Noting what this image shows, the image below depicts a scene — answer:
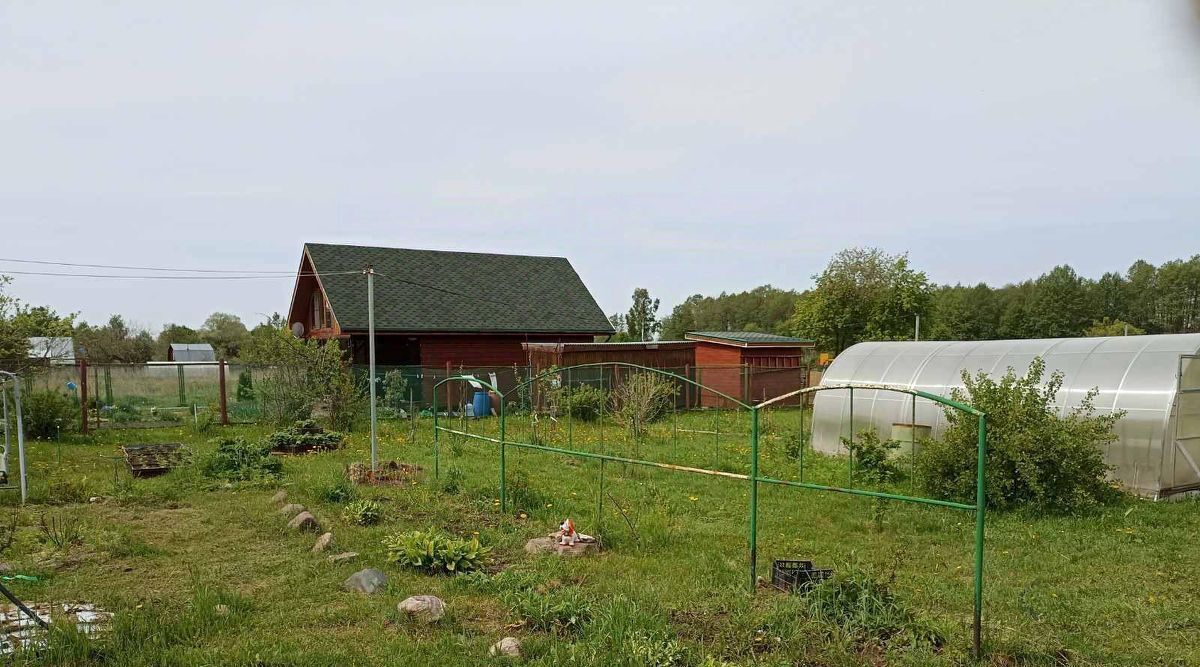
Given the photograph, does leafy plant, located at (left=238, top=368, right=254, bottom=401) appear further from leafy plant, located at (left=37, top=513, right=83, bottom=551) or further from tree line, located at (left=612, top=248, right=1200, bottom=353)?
tree line, located at (left=612, top=248, right=1200, bottom=353)

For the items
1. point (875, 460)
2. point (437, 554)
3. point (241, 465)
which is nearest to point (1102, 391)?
point (875, 460)

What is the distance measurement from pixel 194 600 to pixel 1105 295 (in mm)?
73275

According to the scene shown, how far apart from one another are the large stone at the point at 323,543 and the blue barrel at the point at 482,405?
1255 centimetres

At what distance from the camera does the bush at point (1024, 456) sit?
8.48 meters

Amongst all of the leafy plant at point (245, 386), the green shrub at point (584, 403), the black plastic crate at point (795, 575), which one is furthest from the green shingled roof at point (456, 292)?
the black plastic crate at point (795, 575)

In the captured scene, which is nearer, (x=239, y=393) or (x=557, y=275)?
(x=239, y=393)

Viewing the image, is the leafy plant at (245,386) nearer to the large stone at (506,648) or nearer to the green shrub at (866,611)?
the large stone at (506,648)

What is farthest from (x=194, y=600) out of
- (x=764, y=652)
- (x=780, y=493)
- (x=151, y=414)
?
(x=151, y=414)

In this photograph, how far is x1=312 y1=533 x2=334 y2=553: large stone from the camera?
22.9 ft

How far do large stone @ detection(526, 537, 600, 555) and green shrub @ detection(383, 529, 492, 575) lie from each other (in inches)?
18.1

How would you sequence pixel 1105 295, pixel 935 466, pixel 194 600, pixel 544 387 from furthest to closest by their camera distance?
pixel 1105 295 < pixel 544 387 < pixel 935 466 < pixel 194 600

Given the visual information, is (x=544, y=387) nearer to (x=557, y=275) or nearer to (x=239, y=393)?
(x=239, y=393)

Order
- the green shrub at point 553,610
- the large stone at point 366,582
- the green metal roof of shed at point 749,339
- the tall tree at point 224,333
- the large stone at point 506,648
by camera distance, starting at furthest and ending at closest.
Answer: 1. the tall tree at point 224,333
2. the green metal roof of shed at point 749,339
3. the large stone at point 366,582
4. the green shrub at point 553,610
5. the large stone at point 506,648

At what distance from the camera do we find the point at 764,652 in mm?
4660
